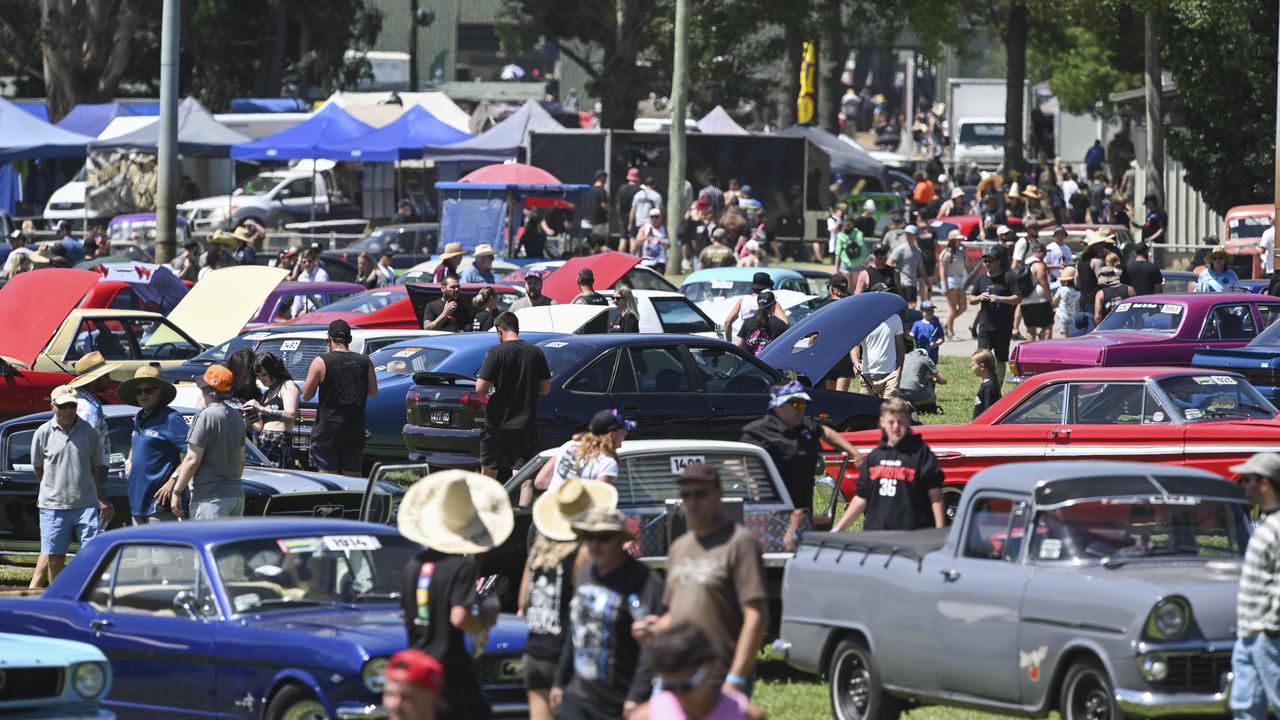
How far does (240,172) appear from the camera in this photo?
6059 cm

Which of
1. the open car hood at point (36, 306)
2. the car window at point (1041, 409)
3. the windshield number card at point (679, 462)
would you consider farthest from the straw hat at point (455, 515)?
the open car hood at point (36, 306)

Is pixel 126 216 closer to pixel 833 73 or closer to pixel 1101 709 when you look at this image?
A: pixel 833 73

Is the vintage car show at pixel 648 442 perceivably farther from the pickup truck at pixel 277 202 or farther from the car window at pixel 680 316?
the pickup truck at pixel 277 202

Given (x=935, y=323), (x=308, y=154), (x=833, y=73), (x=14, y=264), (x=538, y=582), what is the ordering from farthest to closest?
(x=833, y=73)
(x=308, y=154)
(x=14, y=264)
(x=935, y=323)
(x=538, y=582)

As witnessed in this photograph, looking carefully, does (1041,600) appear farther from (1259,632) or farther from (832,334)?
(832,334)

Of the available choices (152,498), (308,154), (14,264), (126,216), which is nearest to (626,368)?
(152,498)

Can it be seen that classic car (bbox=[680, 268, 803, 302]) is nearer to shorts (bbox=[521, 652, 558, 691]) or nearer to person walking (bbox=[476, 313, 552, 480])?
person walking (bbox=[476, 313, 552, 480])

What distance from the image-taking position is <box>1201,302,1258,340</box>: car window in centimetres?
2127

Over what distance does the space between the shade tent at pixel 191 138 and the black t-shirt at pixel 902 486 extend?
32.7 m

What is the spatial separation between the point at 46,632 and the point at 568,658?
3.24 meters

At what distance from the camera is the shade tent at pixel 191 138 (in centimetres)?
4225

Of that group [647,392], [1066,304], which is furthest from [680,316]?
[647,392]

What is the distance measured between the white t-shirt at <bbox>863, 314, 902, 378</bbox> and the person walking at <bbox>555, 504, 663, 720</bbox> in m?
13.3

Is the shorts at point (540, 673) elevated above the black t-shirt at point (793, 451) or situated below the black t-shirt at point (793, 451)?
below
